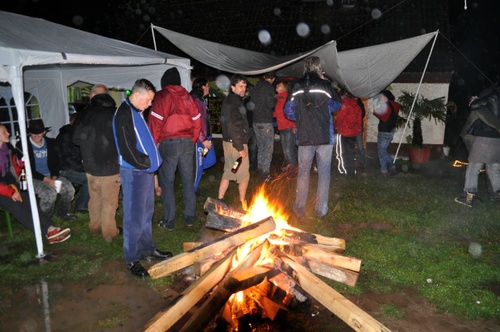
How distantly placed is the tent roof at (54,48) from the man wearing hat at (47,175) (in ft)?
4.47

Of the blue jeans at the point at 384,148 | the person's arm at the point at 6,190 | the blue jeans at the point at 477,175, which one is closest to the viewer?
the person's arm at the point at 6,190

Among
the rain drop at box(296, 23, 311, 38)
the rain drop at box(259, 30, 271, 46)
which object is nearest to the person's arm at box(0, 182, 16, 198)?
the rain drop at box(259, 30, 271, 46)

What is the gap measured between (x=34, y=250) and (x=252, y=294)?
3.25m

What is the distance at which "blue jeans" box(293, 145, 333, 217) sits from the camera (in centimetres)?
628

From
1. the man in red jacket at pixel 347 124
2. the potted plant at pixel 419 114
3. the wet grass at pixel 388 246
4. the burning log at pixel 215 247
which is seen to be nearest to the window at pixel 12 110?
the wet grass at pixel 388 246

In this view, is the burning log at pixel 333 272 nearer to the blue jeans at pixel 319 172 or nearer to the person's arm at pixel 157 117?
the blue jeans at pixel 319 172

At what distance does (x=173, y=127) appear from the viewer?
18.9 feet

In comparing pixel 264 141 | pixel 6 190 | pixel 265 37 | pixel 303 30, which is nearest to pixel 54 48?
pixel 6 190

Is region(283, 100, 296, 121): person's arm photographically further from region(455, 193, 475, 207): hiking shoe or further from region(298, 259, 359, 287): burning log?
region(455, 193, 475, 207): hiking shoe

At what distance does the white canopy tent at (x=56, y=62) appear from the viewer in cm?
477

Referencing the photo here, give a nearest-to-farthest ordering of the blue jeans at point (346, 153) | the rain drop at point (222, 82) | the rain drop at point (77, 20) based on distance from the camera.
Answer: the blue jeans at point (346, 153), the rain drop at point (222, 82), the rain drop at point (77, 20)

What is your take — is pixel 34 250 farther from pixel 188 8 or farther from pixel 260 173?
pixel 188 8

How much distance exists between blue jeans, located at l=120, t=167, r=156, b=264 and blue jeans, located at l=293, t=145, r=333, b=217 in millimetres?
2522

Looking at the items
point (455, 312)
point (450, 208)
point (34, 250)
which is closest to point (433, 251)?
point (455, 312)
